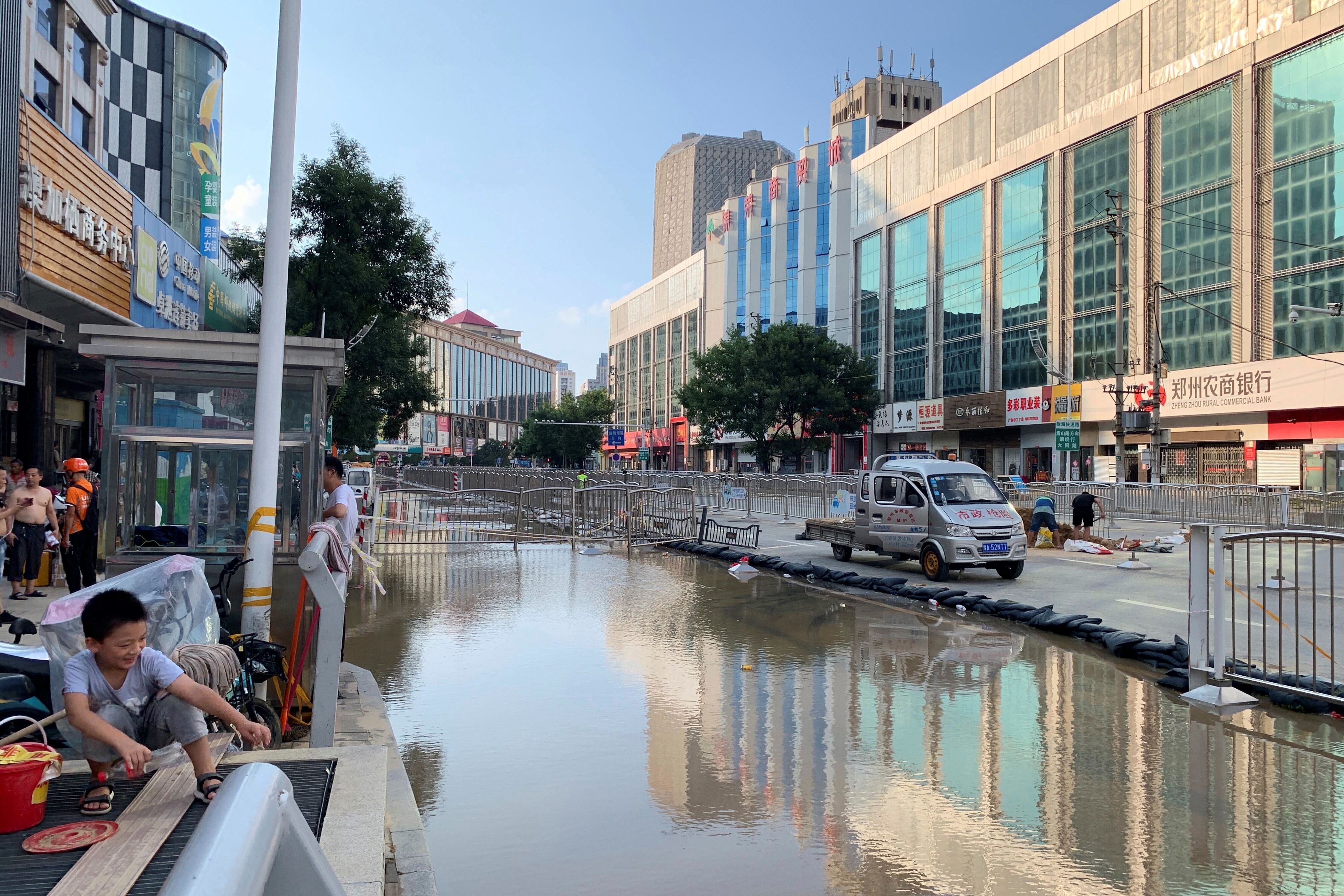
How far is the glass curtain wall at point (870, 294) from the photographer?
210ft

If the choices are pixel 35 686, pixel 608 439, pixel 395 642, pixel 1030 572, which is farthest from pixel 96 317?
pixel 608 439

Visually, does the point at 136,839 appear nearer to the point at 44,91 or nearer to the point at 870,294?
the point at 44,91

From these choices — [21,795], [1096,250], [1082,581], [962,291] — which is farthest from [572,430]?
[21,795]

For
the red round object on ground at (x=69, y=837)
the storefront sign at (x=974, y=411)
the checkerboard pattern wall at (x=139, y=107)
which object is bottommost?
the red round object on ground at (x=69, y=837)

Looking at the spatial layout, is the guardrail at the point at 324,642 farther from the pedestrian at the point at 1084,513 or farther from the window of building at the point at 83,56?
the window of building at the point at 83,56

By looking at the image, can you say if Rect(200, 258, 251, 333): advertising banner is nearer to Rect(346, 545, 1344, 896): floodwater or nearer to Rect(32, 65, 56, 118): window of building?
Rect(32, 65, 56, 118): window of building

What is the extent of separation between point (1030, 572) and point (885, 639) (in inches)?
286

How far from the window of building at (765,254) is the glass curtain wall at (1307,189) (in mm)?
43799

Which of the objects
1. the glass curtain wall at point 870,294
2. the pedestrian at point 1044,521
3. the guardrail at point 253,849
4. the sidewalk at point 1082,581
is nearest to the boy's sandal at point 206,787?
the guardrail at point 253,849

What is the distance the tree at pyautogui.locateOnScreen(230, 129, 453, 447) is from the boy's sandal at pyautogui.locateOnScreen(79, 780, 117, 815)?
25.0 metres

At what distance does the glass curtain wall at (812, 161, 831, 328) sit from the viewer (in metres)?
70.8

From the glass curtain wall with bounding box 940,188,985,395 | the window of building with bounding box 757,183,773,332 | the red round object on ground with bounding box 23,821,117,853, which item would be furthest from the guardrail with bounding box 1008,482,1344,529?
the window of building with bounding box 757,183,773,332

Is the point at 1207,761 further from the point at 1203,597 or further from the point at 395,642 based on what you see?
the point at 395,642

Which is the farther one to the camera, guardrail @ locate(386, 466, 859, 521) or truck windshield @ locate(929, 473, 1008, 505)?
guardrail @ locate(386, 466, 859, 521)
